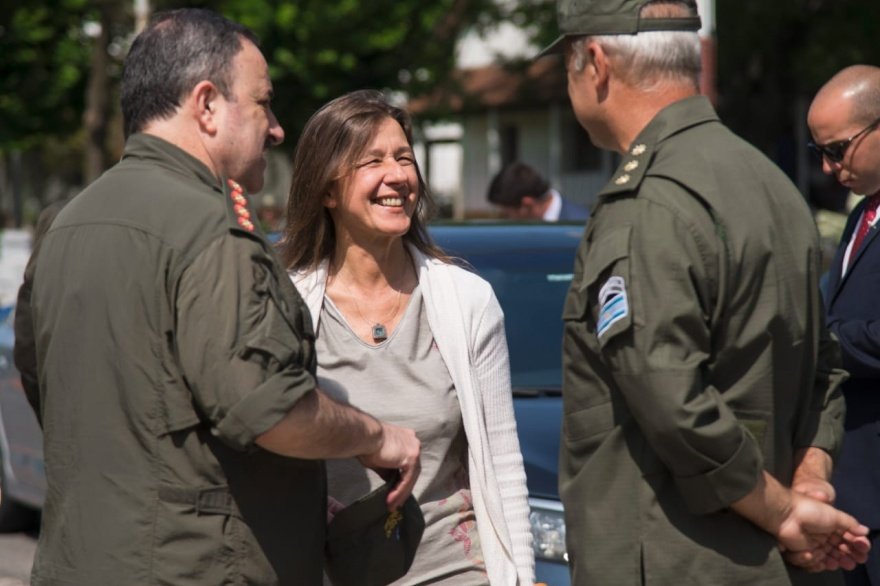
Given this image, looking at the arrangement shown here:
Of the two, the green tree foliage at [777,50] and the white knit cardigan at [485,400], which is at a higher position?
the white knit cardigan at [485,400]

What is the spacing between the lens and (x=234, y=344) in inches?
97.5

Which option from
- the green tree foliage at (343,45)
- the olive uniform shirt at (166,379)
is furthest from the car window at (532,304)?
the green tree foliage at (343,45)

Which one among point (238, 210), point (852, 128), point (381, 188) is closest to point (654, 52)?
point (238, 210)

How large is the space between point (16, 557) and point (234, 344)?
546 centimetres

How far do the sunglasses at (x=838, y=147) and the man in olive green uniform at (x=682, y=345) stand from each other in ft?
4.27

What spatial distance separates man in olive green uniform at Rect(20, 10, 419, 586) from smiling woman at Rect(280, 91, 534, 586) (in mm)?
713

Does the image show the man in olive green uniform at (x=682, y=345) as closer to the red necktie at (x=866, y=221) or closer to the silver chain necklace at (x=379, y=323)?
the silver chain necklace at (x=379, y=323)

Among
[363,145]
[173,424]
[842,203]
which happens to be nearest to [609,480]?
[173,424]

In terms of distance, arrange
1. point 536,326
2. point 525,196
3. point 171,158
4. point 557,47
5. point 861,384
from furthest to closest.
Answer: point 525,196 < point 536,326 < point 861,384 < point 557,47 < point 171,158

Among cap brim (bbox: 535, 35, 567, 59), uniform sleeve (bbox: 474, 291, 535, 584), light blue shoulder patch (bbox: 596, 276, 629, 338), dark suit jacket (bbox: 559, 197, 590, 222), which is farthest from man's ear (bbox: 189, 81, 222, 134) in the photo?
dark suit jacket (bbox: 559, 197, 590, 222)

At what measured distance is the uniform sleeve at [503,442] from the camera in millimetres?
3482

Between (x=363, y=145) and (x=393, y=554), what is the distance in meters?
1.07

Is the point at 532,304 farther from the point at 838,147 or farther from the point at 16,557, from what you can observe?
the point at 16,557

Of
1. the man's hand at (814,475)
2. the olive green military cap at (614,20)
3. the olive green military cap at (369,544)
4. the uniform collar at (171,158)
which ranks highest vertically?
the olive green military cap at (614,20)
